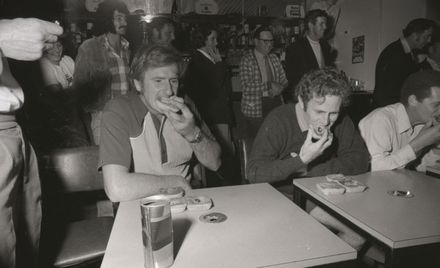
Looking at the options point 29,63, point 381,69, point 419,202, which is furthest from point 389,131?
point 29,63

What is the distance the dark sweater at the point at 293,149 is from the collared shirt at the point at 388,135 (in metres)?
0.08

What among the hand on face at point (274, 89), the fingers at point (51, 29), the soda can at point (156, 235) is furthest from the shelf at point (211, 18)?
the soda can at point (156, 235)

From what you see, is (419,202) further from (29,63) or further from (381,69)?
(381,69)

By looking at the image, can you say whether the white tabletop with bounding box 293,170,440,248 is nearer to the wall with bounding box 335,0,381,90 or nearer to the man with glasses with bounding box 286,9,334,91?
the man with glasses with bounding box 286,9,334,91

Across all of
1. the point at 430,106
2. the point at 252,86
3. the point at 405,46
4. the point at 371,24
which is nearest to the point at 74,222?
the point at 430,106

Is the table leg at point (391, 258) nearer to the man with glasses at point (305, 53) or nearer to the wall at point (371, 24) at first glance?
the man with glasses at point (305, 53)

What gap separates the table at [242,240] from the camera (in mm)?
1019

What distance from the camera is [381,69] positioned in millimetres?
3928

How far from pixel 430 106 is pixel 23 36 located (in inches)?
96.6

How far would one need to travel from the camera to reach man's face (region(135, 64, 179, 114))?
1.92 meters

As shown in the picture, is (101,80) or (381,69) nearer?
(101,80)

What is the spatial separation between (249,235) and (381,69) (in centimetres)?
351

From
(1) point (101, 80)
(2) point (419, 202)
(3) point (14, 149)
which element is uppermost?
(1) point (101, 80)

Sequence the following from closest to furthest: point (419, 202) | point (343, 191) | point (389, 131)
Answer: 1. point (419, 202)
2. point (343, 191)
3. point (389, 131)
